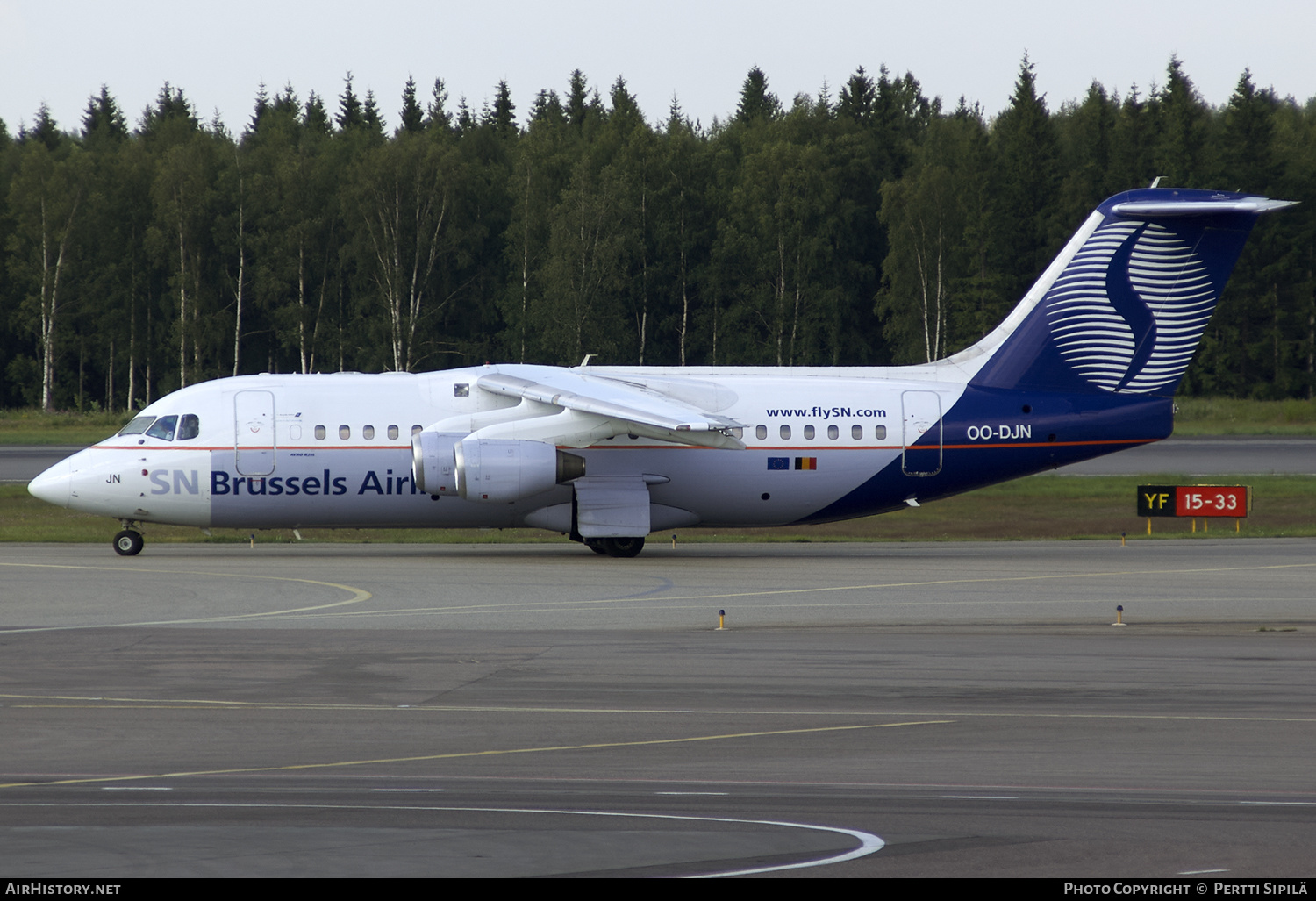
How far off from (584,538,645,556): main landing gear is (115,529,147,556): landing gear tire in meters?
9.70

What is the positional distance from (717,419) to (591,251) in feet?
166

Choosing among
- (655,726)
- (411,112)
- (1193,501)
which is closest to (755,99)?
(411,112)

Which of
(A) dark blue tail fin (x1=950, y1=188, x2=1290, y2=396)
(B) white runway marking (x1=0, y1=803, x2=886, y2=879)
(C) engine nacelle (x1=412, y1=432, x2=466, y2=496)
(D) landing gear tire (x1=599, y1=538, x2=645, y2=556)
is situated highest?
(A) dark blue tail fin (x1=950, y1=188, x2=1290, y2=396)

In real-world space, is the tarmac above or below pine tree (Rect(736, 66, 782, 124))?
below

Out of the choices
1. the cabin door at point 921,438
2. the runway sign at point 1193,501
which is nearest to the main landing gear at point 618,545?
the cabin door at point 921,438

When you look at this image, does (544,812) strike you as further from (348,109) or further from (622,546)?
(348,109)

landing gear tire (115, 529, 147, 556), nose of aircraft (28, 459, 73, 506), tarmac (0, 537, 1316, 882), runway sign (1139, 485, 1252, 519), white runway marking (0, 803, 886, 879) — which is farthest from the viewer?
runway sign (1139, 485, 1252, 519)

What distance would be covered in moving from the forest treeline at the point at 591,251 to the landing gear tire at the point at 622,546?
154ft

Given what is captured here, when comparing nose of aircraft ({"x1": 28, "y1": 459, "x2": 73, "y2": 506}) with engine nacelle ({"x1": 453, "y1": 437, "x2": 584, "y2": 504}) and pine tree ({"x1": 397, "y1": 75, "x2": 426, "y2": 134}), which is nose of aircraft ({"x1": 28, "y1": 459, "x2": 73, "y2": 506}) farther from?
pine tree ({"x1": 397, "y1": 75, "x2": 426, "y2": 134})

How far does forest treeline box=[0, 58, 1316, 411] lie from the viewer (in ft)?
264

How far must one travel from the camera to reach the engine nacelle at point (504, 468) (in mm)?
28547

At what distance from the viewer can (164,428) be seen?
3036 cm

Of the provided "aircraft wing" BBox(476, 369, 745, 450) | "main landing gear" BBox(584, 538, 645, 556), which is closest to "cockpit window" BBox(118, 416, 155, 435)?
"aircraft wing" BBox(476, 369, 745, 450)
